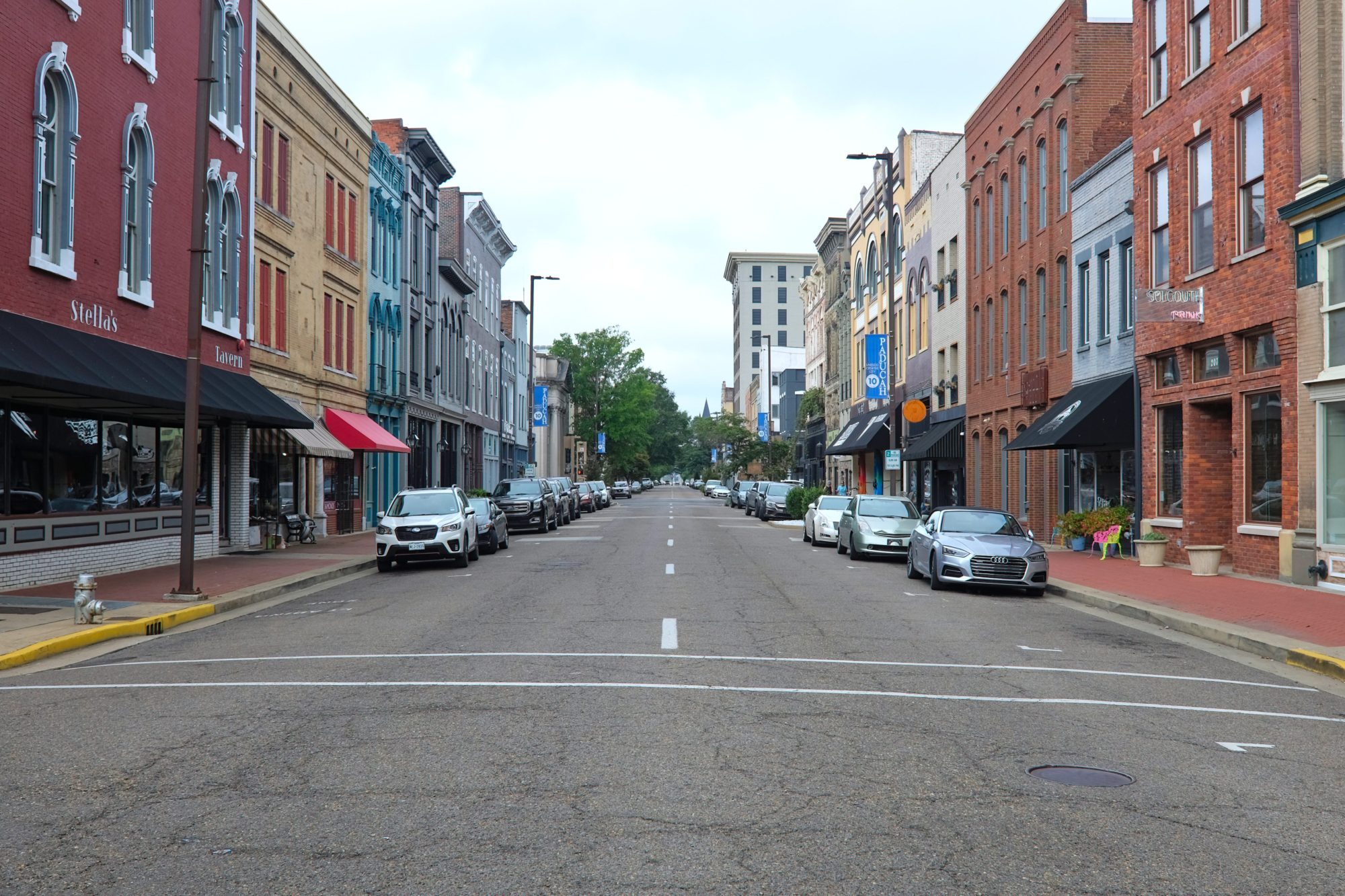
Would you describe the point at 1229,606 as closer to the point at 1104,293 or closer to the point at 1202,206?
the point at 1202,206

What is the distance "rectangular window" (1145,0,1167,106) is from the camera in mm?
23344

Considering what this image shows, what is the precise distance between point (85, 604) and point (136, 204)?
10498 mm

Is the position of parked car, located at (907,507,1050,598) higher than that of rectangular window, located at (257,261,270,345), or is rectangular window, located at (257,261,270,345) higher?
rectangular window, located at (257,261,270,345)

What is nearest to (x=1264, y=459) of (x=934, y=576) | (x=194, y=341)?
(x=934, y=576)

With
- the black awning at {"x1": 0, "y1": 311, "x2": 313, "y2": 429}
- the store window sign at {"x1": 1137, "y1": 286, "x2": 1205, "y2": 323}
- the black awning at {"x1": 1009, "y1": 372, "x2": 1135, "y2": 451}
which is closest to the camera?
the black awning at {"x1": 0, "y1": 311, "x2": 313, "y2": 429}

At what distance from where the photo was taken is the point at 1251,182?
65.7 ft

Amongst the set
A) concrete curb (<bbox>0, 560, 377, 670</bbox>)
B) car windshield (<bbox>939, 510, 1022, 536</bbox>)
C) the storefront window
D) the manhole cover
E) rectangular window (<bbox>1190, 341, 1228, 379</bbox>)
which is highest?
rectangular window (<bbox>1190, 341, 1228, 379</bbox>)

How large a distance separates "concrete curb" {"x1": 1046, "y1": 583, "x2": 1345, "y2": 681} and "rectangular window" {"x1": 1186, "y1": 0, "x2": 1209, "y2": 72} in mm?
10378

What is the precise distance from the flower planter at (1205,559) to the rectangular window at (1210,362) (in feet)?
10.5

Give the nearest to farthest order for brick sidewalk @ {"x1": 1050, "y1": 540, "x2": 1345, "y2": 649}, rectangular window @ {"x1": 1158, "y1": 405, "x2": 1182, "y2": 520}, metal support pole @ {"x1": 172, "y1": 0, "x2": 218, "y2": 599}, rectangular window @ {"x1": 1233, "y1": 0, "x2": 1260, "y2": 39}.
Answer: brick sidewalk @ {"x1": 1050, "y1": 540, "x2": 1345, "y2": 649}, metal support pole @ {"x1": 172, "y1": 0, "x2": 218, "y2": 599}, rectangular window @ {"x1": 1233, "y1": 0, "x2": 1260, "y2": 39}, rectangular window @ {"x1": 1158, "y1": 405, "x2": 1182, "y2": 520}

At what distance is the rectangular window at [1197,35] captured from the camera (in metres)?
21.8

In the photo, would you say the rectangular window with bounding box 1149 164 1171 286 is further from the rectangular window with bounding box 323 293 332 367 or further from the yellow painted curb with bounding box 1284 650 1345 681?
the rectangular window with bounding box 323 293 332 367

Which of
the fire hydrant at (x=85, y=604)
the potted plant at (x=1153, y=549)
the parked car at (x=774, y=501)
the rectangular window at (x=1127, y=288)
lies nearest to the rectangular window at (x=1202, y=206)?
the rectangular window at (x=1127, y=288)

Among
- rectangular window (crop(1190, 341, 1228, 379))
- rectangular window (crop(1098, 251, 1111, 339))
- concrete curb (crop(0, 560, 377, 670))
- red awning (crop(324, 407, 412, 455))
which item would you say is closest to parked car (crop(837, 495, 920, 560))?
rectangular window (crop(1098, 251, 1111, 339))
